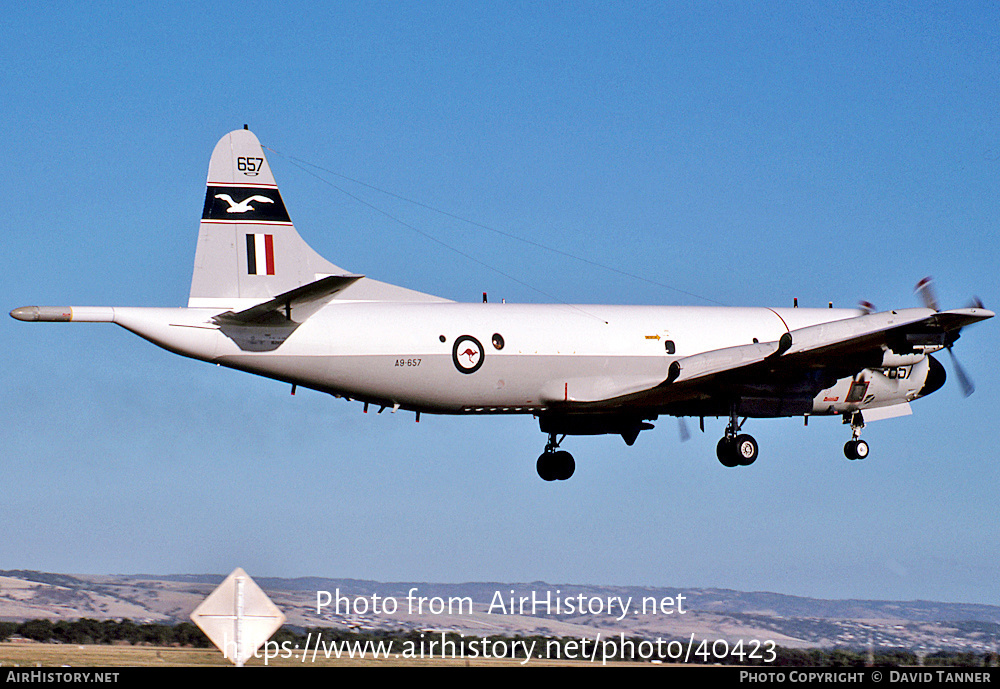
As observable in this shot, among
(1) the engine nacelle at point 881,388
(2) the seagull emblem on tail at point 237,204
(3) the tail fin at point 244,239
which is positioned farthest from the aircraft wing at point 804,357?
(2) the seagull emblem on tail at point 237,204

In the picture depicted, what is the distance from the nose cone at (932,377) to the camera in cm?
3212

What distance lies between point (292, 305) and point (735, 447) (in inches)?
459

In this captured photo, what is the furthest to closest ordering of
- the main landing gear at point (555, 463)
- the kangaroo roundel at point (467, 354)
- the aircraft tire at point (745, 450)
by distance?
1. the main landing gear at point (555, 463)
2. the aircraft tire at point (745, 450)
3. the kangaroo roundel at point (467, 354)

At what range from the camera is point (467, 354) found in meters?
25.6

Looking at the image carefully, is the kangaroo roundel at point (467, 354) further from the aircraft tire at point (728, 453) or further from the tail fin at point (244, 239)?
the aircraft tire at point (728, 453)

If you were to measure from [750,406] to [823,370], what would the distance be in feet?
6.50

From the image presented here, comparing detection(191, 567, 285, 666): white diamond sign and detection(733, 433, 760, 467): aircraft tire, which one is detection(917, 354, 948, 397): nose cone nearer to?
detection(733, 433, 760, 467): aircraft tire

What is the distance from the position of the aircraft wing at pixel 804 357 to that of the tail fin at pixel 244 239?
7507 mm

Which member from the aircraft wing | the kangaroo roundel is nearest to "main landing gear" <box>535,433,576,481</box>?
the aircraft wing

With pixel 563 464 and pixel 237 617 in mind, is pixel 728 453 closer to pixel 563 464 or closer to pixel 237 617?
pixel 563 464

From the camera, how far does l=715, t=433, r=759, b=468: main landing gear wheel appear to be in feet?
93.5

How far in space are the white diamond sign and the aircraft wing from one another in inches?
586

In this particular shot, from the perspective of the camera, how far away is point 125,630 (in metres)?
15.7

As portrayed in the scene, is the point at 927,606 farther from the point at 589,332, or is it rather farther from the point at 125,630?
the point at 125,630
